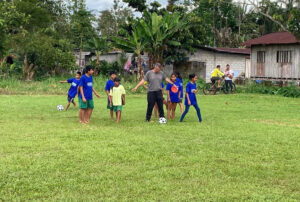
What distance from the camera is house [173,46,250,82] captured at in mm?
29703

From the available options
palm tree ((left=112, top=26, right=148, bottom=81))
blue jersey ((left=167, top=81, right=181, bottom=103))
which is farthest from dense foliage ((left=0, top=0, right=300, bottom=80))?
blue jersey ((left=167, top=81, right=181, bottom=103))

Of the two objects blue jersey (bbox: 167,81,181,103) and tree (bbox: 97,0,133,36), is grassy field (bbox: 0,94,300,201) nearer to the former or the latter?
blue jersey (bbox: 167,81,181,103)

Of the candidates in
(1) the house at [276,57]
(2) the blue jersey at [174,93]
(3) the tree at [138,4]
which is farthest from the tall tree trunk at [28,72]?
(2) the blue jersey at [174,93]

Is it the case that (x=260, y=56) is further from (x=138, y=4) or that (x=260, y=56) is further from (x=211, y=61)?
(x=138, y=4)

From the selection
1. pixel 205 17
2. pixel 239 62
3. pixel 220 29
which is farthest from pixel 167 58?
pixel 220 29

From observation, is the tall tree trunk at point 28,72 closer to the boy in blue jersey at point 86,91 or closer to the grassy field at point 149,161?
the grassy field at point 149,161

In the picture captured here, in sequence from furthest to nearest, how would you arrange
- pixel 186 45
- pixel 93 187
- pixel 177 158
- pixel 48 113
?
pixel 186 45 → pixel 48 113 → pixel 177 158 → pixel 93 187

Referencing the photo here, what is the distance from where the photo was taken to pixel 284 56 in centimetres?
2466

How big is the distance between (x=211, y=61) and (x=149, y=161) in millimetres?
24538

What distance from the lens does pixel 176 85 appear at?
38.1 ft

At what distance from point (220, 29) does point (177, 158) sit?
3797cm

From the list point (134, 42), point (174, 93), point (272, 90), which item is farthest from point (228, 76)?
point (174, 93)

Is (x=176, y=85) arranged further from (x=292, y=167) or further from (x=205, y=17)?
(x=205, y=17)

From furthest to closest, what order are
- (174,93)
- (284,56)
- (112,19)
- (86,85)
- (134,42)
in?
(112,19), (134,42), (284,56), (174,93), (86,85)
